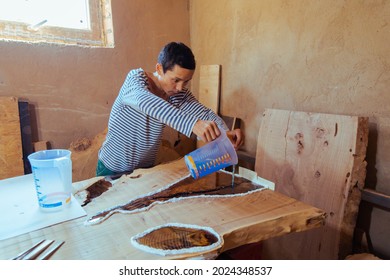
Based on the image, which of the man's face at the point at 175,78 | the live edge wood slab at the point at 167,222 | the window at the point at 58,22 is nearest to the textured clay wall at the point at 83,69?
the window at the point at 58,22

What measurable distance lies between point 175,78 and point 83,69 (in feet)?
3.23

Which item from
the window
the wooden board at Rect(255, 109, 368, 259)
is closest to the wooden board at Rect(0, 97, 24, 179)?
the window

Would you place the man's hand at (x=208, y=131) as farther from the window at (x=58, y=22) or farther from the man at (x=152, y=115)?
the window at (x=58, y=22)

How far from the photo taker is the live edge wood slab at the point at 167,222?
1.96 ft

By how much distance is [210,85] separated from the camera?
1.98m

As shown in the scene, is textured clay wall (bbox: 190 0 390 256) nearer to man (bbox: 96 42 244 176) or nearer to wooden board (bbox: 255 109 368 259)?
wooden board (bbox: 255 109 368 259)

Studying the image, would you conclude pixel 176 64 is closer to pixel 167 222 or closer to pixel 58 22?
pixel 167 222

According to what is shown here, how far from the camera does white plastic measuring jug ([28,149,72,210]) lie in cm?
75

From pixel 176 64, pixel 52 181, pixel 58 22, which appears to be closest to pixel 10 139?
pixel 58 22

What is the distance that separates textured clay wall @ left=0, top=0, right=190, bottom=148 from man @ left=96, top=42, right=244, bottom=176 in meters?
0.61

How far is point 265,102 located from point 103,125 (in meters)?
1.15

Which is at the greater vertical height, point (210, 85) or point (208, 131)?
point (210, 85)
